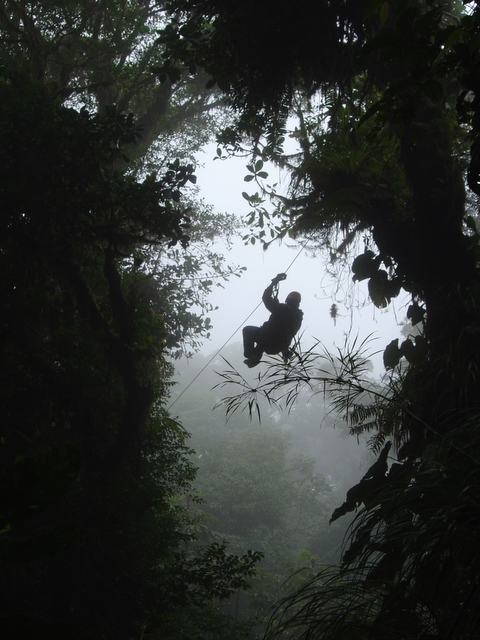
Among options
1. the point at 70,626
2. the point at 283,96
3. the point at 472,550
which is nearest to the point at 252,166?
the point at 283,96

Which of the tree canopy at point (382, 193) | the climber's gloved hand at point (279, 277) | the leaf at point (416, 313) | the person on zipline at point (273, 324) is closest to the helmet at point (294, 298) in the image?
the person on zipline at point (273, 324)

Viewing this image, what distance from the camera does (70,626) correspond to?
0.59 m

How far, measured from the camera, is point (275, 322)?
355 centimetres

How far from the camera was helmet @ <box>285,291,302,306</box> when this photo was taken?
3.65 meters

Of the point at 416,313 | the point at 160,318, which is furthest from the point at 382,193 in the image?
the point at 160,318

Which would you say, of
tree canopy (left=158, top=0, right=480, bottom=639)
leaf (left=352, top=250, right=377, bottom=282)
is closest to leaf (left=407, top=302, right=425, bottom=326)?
tree canopy (left=158, top=0, right=480, bottom=639)

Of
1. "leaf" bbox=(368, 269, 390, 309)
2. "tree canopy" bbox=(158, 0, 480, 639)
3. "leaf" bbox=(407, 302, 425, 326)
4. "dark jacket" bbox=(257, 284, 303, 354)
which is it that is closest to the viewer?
"tree canopy" bbox=(158, 0, 480, 639)

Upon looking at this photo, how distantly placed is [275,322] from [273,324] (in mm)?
21

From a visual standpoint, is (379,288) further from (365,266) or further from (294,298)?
(294,298)

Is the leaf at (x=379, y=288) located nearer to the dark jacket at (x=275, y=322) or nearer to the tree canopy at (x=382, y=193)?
the tree canopy at (x=382, y=193)

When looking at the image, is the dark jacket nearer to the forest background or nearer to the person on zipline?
the person on zipline

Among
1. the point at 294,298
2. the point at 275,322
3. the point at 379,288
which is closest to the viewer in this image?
the point at 379,288

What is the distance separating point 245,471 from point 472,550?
16.1m

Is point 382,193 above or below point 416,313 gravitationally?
above
